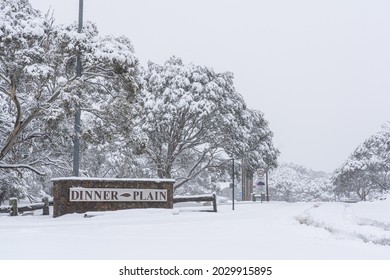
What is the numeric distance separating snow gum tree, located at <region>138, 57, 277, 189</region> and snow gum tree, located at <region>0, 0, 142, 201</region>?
9.50 meters

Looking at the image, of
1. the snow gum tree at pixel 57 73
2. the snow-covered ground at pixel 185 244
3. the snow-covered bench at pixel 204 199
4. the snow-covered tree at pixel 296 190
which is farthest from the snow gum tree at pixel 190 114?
the snow-covered tree at pixel 296 190

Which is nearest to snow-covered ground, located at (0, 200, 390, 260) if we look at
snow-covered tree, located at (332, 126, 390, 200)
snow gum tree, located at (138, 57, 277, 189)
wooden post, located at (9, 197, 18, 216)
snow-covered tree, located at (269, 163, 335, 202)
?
wooden post, located at (9, 197, 18, 216)

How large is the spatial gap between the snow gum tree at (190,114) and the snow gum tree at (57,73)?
9.50 meters

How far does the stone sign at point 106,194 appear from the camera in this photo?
16672mm

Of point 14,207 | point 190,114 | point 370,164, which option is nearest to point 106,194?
point 14,207

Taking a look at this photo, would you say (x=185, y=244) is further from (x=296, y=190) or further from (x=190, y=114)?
(x=296, y=190)

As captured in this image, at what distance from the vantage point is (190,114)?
32.2 m

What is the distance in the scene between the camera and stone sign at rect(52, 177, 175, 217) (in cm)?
1667

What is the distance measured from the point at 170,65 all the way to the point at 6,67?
16.4m

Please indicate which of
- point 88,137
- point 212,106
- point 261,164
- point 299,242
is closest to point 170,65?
point 212,106

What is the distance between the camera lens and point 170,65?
34.0m

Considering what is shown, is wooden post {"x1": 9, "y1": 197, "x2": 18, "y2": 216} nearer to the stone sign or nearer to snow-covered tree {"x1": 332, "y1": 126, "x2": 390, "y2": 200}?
the stone sign
